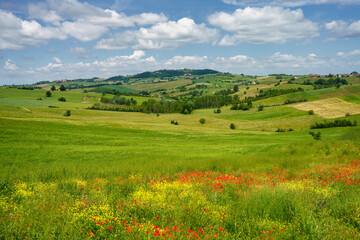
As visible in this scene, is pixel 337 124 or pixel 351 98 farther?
pixel 351 98

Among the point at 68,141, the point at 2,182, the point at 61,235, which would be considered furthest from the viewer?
the point at 68,141

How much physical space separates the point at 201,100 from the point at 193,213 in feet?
546

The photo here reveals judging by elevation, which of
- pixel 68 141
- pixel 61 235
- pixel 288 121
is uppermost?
pixel 61 235

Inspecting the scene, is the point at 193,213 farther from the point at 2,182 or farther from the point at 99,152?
the point at 99,152

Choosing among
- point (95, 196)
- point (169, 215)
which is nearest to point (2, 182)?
point (95, 196)

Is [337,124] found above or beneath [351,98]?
beneath

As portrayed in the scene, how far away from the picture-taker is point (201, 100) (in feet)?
564

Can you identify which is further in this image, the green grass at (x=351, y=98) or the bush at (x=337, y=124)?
the green grass at (x=351, y=98)

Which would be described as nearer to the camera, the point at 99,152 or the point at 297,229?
the point at 297,229

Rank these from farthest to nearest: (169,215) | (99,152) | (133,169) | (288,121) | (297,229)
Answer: (288,121), (99,152), (133,169), (169,215), (297,229)

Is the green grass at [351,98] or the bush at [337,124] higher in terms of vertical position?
the green grass at [351,98]

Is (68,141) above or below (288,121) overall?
above

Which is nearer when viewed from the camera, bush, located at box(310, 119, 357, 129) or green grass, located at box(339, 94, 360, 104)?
bush, located at box(310, 119, 357, 129)

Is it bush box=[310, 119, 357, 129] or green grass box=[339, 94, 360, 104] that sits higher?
green grass box=[339, 94, 360, 104]
